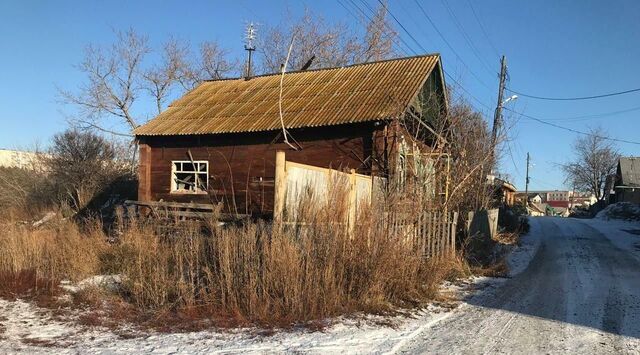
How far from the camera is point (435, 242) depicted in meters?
9.62

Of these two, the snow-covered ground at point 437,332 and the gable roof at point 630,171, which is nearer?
the snow-covered ground at point 437,332

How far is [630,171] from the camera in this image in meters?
50.1

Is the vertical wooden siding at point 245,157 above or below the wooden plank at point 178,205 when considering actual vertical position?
above

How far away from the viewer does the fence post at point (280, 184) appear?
7305mm

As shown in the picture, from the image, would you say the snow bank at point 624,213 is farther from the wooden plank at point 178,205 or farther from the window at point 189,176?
the wooden plank at point 178,205

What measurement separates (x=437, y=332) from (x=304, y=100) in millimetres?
11450

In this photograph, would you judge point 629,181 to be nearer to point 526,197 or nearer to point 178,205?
point 526,197

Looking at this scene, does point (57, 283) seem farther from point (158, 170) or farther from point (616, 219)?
point (616, 219)

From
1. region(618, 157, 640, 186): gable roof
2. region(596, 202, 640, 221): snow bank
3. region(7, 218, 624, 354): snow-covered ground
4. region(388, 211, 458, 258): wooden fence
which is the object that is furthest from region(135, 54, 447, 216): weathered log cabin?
region(618, 157, 640, 186): gable roof

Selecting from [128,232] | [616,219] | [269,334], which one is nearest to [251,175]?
[128,232]

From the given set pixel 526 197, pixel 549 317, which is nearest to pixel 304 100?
pixel 549 317

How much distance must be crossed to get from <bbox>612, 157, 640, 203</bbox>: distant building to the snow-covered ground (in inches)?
1716

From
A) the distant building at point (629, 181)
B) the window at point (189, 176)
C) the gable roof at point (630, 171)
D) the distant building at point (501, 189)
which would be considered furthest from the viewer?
the gable roof at point (630, 171)

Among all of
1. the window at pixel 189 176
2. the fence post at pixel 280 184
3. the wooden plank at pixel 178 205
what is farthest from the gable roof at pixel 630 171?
the fence post at pixel 280 184
